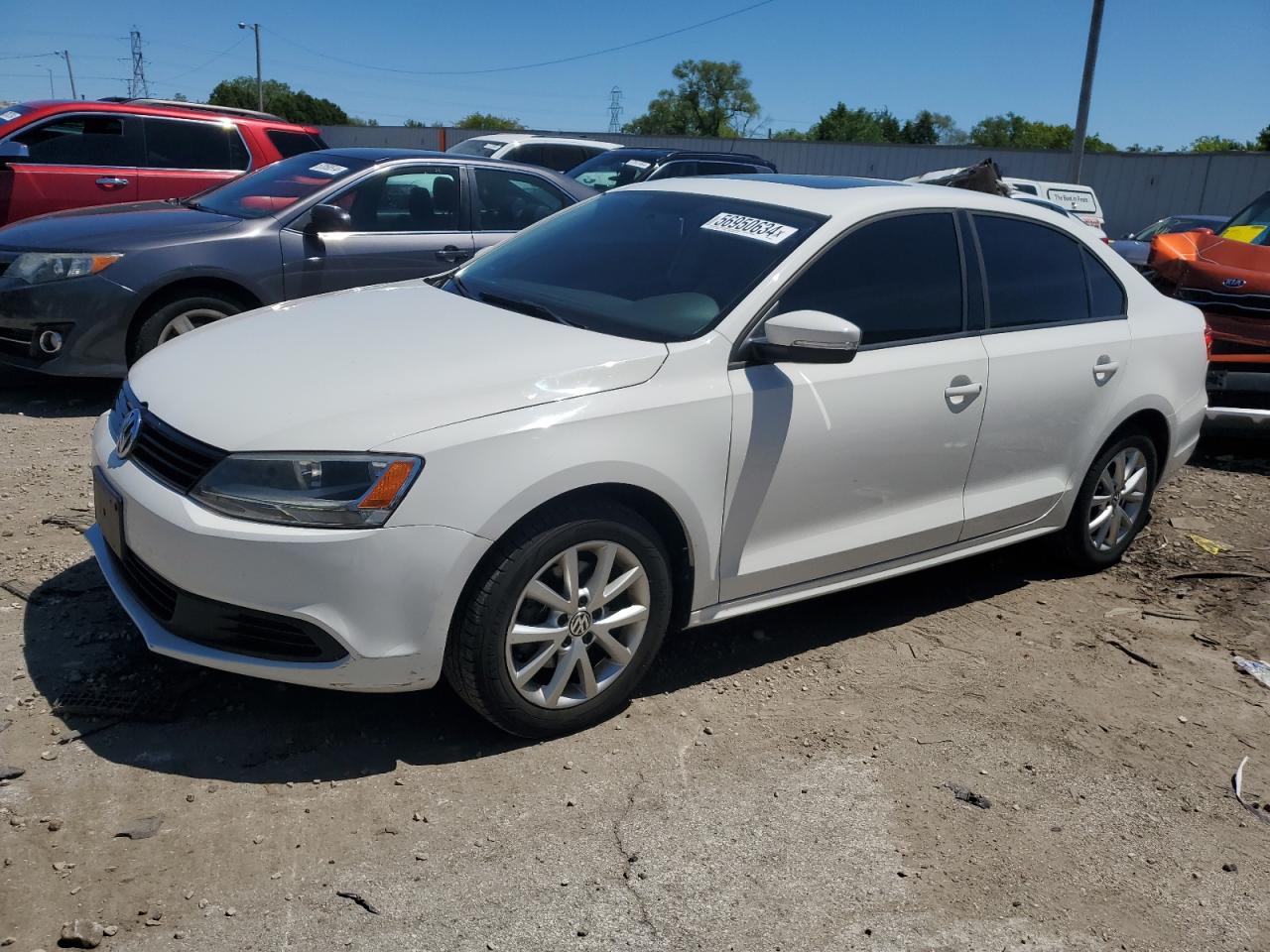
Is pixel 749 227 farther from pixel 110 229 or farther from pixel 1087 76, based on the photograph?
pixel 1087 76

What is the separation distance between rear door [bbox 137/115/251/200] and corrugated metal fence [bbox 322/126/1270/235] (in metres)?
23.6

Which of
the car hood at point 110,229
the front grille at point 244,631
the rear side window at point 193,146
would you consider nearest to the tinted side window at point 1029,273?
the front grille at point 244,631

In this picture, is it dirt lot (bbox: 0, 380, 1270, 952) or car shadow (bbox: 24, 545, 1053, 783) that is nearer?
dirt lot (bbox: 0, 380, 1270, 952)

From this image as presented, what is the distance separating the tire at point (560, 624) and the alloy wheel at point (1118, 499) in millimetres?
2482

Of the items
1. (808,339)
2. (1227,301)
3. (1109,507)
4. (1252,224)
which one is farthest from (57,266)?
(1252,224)

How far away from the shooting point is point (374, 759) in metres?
3.17

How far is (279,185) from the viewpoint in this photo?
7203 millimetres

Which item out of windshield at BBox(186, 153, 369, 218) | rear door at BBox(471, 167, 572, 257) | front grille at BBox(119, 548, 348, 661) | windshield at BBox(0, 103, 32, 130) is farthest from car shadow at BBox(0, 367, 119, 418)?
front grille at BBox(119, 548, 348, 661)

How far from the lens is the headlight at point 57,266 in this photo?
611 centimetres

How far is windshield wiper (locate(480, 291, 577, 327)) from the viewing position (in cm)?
370

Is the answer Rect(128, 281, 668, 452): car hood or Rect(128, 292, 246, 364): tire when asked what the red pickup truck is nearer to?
Rect(128, 292, 246, 364): tire

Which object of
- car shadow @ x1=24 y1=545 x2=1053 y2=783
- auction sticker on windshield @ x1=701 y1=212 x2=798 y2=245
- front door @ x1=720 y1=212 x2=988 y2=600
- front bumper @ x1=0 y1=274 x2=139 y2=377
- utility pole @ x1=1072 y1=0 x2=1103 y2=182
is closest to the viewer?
car shadow @ x1=24 y1=545 x2=1053 y2=783

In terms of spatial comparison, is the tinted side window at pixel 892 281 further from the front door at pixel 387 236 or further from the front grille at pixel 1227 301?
the front door at pixel 387 236

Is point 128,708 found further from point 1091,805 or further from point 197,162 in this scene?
point 197,162
